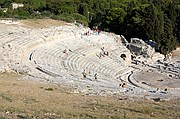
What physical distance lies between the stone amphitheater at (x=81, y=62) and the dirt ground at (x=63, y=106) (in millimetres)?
3349

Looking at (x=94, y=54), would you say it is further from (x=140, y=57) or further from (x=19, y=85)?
(x=19, y=85)

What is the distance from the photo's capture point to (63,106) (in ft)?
51.2

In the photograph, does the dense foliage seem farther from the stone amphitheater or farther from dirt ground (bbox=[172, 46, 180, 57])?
the stone amphitheater

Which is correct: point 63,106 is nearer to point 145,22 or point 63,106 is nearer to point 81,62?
point 81,62

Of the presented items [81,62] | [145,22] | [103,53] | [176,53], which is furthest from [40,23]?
[176,53]

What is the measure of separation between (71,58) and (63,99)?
18.2m

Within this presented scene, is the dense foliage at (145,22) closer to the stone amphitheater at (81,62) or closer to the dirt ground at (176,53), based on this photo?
the dirt ground at (176,53)

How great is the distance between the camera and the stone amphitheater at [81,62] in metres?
26.7

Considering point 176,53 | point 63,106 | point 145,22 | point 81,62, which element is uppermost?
point 63,106

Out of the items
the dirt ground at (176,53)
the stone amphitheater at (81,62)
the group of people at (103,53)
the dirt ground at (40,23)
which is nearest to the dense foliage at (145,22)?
the dirt ground at (176,53)

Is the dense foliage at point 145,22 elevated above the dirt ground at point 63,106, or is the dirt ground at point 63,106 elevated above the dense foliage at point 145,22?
the dirt ground at point 63,106

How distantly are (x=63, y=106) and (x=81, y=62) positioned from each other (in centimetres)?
2002

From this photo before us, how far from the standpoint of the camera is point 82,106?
16.1 metres

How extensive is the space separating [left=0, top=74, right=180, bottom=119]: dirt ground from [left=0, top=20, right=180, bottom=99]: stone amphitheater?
3349 millimetres
